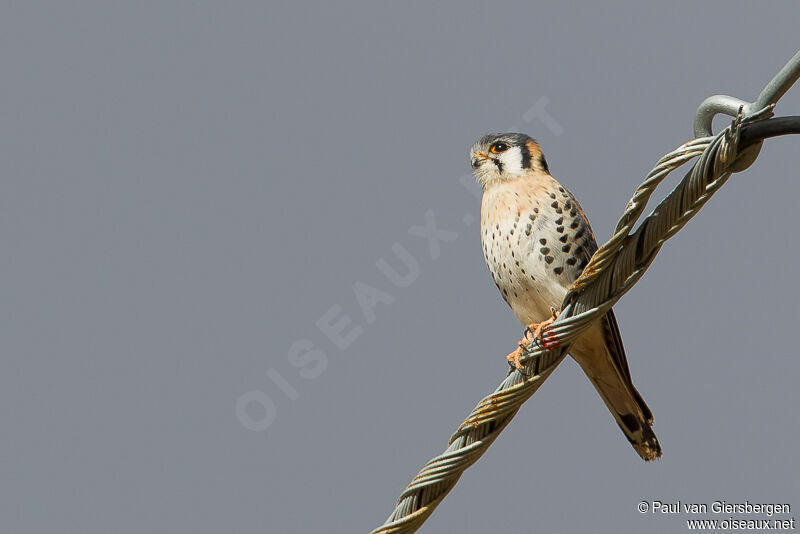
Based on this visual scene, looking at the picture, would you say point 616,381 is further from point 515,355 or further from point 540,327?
point 540,327

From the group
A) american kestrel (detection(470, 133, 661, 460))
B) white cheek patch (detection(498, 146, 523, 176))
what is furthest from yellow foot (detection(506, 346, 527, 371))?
white cheek patch (detection(498, 146, 523, 176))

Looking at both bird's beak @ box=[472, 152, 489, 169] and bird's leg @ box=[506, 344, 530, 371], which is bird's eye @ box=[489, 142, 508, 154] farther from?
bird's leg @ box=[506, 344, 530, 371]

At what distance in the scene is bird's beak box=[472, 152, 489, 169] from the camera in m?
6.25

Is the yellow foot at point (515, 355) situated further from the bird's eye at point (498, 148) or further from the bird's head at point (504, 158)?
the bird's eye at point (498, 148)

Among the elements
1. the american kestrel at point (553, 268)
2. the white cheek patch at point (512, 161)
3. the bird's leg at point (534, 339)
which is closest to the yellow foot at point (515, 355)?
the bird's leg at point (534, 339)

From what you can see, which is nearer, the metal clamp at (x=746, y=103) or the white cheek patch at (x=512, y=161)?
the metal clamp at (x=746, y=103)

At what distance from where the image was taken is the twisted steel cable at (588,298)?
137 inches

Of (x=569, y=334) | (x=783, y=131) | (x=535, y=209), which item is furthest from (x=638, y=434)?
(x=783, y=131)

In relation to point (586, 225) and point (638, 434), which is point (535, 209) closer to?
point (586, 225)

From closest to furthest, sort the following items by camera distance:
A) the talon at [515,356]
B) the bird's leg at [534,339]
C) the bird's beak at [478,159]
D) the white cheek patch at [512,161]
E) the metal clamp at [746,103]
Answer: the metal clamp at [746,103]
the bird's leg at [534,339]
the talon at [515,356]
the white cheek patch at [512,161]
the bird's beak at [478,159]

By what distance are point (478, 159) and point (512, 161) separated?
0.90 feet

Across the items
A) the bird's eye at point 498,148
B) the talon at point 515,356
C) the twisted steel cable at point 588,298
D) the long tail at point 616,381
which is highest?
the bird's eye at point 498,148

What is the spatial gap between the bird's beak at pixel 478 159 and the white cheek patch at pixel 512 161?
0.12 metres

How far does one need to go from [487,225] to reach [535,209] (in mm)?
351
